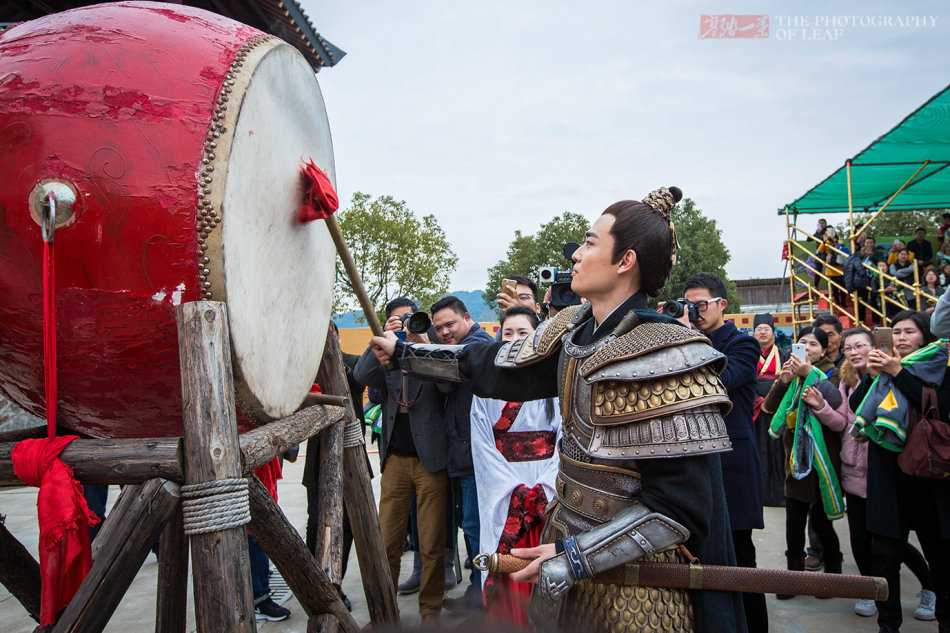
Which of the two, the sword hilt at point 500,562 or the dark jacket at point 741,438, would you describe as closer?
the sword hilt at point 500,562

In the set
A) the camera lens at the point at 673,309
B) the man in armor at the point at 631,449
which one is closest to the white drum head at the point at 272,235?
the man in armor at the point at 631,449

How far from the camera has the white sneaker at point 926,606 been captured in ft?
11.2

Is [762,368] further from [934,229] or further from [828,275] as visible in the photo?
[934,229]

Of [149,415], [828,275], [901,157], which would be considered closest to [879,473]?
[149,415]

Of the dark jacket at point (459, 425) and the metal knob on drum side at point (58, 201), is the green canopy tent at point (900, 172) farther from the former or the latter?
the metal knob on drum side at point (58, 201)

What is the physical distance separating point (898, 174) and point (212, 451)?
1097 cm

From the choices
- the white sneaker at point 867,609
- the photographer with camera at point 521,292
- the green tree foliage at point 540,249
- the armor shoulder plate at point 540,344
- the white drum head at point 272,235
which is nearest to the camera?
the white drum head at point 272,235

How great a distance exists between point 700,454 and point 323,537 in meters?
1.80

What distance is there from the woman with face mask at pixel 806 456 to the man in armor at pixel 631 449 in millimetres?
2483

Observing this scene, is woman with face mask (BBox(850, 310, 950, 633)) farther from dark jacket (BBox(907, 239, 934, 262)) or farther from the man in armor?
dark jacket (BBox(907, 239, 934, 262))

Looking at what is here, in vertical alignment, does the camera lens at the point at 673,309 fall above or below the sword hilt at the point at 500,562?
above

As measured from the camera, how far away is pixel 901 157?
863cm

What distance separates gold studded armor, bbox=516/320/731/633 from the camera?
155cm

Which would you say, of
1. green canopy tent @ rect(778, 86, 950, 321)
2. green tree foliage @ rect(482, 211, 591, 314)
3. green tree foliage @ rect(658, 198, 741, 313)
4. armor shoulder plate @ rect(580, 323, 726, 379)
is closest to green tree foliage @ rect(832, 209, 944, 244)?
green tree foliage @ rect(658, 198, 741, 313)
